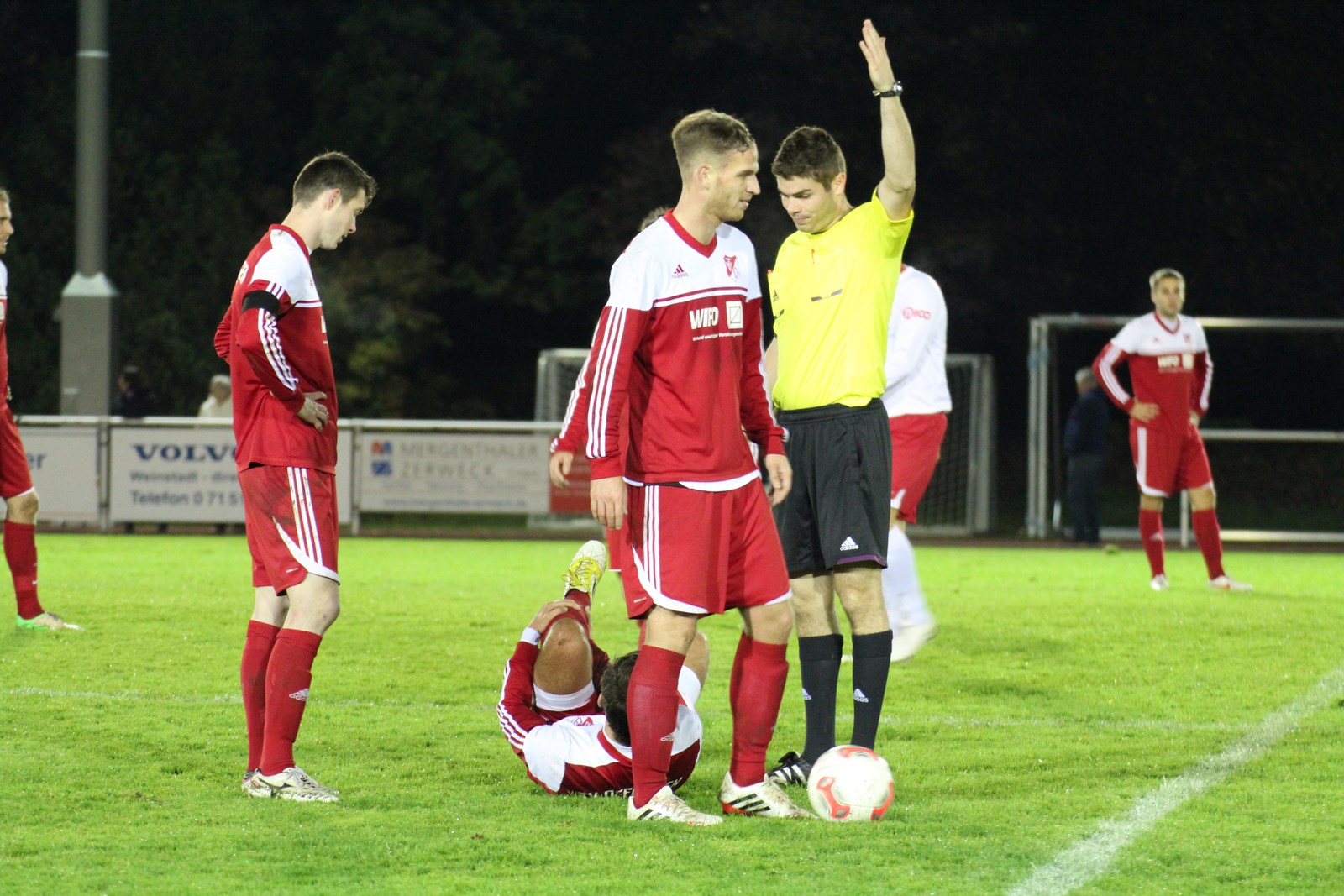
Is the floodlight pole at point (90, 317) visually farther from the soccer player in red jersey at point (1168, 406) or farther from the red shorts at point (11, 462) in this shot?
the soccer player in red jersey at point (1168, 406)

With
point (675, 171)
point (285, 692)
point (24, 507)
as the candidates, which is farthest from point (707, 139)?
point (675, 171)

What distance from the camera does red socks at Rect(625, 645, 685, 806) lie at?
4.93 metres

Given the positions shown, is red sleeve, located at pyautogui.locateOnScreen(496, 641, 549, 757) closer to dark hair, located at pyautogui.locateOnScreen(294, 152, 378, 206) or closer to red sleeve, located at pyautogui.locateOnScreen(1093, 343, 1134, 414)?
dark hair, located at pyautogui.locateOnScreen(294, 152, 378, 206)

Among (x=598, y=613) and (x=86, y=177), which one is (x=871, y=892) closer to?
(x=598, y=613)

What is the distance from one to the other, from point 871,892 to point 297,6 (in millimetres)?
38161

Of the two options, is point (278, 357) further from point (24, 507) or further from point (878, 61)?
point (24, 507)

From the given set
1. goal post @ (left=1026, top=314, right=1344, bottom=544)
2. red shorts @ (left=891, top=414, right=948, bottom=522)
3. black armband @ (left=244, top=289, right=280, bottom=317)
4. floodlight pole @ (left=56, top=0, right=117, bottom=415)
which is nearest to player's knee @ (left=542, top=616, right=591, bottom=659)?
black armband @ (left=244, top=289, right=280, bottom=317)

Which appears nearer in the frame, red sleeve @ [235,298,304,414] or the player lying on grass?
red sleeve @ [235,298,304,414]

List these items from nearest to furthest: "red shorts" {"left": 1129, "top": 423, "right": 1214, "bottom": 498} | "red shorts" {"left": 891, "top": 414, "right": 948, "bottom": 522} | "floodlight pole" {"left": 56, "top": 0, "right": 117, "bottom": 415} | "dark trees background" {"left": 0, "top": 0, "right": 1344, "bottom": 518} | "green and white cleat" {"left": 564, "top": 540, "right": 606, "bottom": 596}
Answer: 1. "green and white cleat" {"left": 564, "top": 540, "right": 606, "bottom": 596}
2. "red shorts" {"left": 891, "top": 414, "right": 948, "bottom": 522}
3. "red shorts" {"left": 1129, "top": 423, "right": 1214, "bottom": 498}
4. "floodlight pole" {"left": 56, "top": 0, "right": 117, "bottom": 415}
5. "dark trees background" {"left": 0, "top": 0, "right": 1344, "bottom": 518}

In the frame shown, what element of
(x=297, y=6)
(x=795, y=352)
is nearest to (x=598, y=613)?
(x=795, y=352)

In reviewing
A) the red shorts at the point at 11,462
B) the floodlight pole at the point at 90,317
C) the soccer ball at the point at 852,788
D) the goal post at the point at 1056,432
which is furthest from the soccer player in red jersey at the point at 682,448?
the floodlight pole at the point at 90,317

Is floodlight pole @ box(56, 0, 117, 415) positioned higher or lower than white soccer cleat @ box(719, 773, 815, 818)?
higher

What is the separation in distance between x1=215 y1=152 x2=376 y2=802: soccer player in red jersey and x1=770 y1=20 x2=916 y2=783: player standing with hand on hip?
1.52 meters

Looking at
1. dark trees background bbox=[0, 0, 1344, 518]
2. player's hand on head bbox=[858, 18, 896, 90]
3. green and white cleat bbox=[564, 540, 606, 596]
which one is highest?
dark trees background bbox=[0, 0, 1344, 518]
